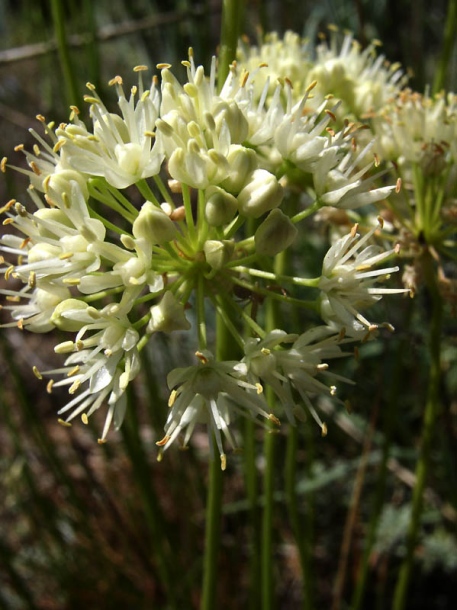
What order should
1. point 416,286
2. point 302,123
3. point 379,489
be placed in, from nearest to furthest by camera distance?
point 302,123
point 416,286
point 379,489

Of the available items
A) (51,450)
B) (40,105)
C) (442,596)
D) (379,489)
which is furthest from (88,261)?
(40,105)

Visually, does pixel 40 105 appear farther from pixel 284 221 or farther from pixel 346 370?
pixel 284 221

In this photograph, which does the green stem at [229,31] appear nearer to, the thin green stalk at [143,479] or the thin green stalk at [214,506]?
the thin green stalk at [214,506]

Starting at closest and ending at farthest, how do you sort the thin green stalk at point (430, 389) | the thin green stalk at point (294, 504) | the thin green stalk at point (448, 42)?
the thin green stalk at point (430, 389), the thin green stalk at point (294, 504), the thin green stalk at point (448, 42)

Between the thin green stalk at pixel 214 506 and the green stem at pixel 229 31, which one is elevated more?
A: the green stem at pixel 229 31

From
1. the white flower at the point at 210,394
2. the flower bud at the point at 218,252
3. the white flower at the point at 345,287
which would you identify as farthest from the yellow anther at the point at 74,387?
the white flower at the point at 345,287

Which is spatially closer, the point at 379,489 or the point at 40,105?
the point at 379,489

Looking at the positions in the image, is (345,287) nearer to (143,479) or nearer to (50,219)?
(50,219)

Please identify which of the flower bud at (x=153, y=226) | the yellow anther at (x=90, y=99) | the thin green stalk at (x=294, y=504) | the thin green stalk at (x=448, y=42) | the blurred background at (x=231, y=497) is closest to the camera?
the flower bud at (x=153, y=226)
